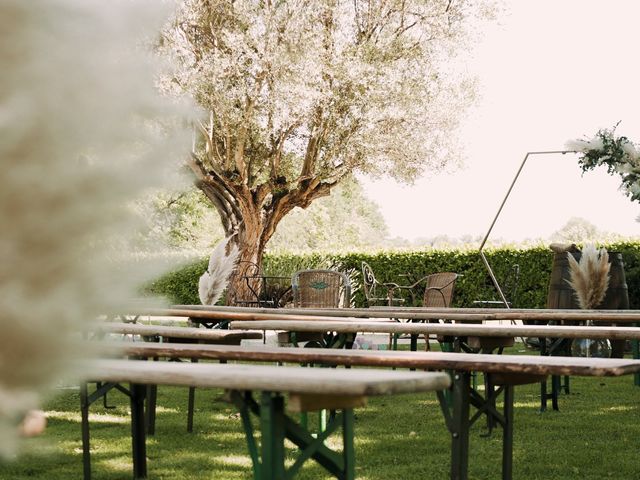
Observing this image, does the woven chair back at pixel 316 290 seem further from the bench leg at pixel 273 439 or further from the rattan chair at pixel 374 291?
the bench leg at pixel 273 439

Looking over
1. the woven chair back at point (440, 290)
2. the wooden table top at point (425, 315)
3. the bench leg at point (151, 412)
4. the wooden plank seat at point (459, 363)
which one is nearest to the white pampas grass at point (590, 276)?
the wooden table top at point (425, 315)

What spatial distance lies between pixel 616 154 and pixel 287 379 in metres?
1.96

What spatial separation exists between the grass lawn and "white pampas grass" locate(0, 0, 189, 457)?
293 cm

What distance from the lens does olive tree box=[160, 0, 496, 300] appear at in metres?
16.1

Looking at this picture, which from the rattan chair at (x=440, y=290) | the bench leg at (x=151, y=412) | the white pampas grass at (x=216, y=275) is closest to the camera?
the bench leg at (x=151, y=412)

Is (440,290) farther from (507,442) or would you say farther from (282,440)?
(282,440)

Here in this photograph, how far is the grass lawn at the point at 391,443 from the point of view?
4355 mm

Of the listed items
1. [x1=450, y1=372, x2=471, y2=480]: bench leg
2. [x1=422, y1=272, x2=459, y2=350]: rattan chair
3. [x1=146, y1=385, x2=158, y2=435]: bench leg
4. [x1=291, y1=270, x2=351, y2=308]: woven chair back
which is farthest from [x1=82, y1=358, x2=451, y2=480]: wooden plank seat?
[x1=422, y1=272, x2=459, y2=350]: rattan chair

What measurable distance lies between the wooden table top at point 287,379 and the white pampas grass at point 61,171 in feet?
3.70

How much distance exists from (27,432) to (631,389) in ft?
25.0

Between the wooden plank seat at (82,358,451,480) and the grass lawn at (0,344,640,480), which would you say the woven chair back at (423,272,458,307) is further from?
the wooden plank seat at (82,358,451,480)

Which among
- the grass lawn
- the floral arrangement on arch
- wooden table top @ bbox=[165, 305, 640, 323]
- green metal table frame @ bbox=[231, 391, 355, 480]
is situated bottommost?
the grass lawn

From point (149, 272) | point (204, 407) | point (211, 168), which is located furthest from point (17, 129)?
point (211, 168)

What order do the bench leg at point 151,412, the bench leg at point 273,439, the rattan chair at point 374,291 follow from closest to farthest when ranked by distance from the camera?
the bench leg at point 273,439 → the bench leg at point 151,412 → the rattan chair at point 374,291
